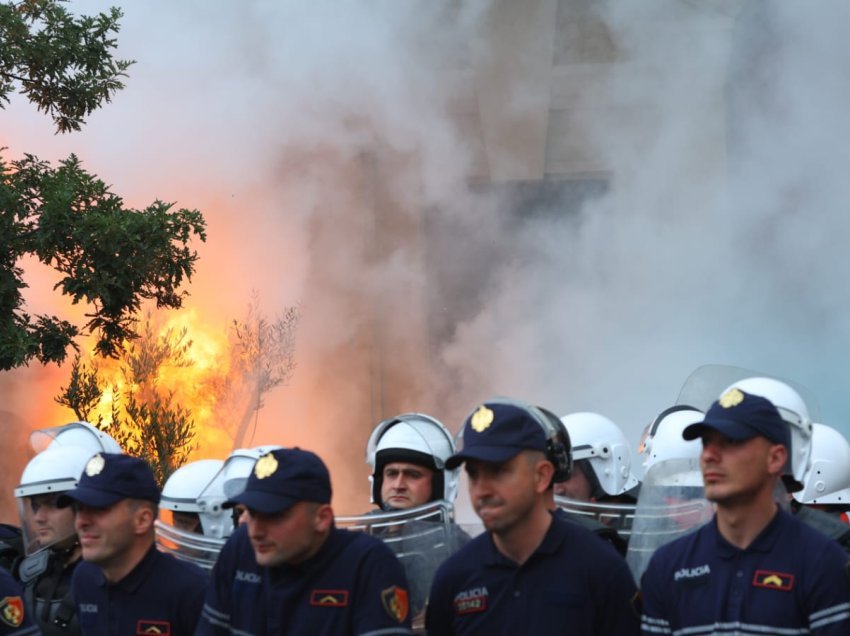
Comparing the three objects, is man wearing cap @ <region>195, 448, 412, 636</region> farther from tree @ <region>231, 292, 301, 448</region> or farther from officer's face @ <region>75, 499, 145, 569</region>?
tree @ <region>231, 292, 301, 448</region>

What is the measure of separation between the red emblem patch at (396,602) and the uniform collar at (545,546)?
0.21m

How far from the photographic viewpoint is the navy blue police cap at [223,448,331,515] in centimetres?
293

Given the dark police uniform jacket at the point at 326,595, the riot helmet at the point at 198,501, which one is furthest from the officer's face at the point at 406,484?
the dark police uniform jacket at the point at 326,595

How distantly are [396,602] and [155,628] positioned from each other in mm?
764

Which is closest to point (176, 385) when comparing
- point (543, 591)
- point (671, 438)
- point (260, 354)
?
point (260, 354)

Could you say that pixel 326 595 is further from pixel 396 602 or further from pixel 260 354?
pixel 260 354

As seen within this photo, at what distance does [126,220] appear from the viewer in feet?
24.2

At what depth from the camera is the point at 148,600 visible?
3.37 metres

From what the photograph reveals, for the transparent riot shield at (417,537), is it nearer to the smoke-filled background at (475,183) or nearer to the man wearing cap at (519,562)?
the man wearing cap at (519,562)

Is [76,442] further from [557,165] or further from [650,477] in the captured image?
[557,165]

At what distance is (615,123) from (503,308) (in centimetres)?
185

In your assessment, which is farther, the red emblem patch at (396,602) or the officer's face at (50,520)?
the officer's face at (50,520)

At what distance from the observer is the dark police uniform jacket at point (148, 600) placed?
335 centimetres

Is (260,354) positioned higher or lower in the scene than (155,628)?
higher
